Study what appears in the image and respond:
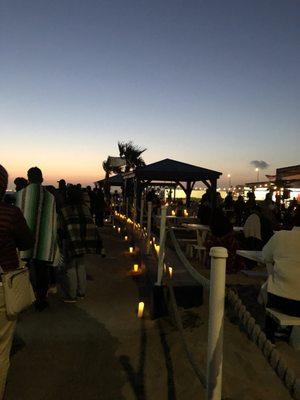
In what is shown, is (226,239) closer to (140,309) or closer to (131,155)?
(140,309)

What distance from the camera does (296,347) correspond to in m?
4.75

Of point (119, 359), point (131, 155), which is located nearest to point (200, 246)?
point (119, 359)

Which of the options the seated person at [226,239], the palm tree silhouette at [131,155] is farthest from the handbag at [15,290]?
the palm tree silhouette at [131,155]

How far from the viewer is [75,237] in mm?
6395

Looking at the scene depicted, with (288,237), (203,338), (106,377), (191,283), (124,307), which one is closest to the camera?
(106,377)

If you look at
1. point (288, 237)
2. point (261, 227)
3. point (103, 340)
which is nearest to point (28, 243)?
point (103, 340)

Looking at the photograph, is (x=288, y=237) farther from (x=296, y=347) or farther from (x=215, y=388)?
(x=215, y=388)

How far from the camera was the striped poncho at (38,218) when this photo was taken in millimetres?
5418

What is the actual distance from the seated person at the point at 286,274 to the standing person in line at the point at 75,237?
2864 mm

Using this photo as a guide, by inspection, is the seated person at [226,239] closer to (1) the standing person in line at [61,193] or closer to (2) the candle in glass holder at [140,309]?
(2) the candle in glass holder at [140,309]

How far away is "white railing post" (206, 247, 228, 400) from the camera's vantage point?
250cm

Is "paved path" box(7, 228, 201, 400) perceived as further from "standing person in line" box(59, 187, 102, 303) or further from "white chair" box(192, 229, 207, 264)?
"white chair" box(192, 229, 207, 264)

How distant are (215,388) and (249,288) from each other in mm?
4621

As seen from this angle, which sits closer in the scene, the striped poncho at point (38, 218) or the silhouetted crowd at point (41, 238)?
the silhouetted crowd at point (41, 238)
